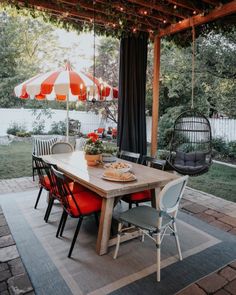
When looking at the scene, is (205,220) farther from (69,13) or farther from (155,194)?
(69,13)

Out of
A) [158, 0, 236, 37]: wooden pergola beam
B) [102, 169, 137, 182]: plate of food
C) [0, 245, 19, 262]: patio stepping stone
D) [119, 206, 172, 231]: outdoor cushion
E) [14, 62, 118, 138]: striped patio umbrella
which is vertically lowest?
[0, 245, 19, 262]: patio stepping stone

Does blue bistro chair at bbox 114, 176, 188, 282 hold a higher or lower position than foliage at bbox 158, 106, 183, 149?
lower

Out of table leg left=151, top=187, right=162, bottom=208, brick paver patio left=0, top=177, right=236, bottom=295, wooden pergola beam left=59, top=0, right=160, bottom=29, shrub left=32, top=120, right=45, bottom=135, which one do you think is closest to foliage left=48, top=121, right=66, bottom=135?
shrub left=32, top=120, right=45, bottom=135

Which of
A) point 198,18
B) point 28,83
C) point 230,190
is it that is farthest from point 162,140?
point 28,83

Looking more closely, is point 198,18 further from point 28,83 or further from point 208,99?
point 208,99

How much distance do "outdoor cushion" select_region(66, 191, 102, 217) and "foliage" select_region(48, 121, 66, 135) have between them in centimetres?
731

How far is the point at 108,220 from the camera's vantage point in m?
2.35

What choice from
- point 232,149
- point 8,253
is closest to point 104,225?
point 8,253

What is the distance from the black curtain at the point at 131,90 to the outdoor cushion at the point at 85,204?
2.29 m

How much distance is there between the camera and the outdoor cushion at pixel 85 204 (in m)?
2.37

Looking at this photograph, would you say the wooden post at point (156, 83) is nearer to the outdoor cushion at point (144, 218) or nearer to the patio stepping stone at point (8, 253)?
the outdoor cushion at point (144, 218)

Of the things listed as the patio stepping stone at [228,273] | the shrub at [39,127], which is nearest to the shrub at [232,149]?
the patio stepping stone at [228,273]

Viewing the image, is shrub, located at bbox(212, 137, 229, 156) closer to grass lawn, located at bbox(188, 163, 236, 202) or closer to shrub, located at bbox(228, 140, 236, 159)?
shrub, located at bbox(228, 140, 236, 159)

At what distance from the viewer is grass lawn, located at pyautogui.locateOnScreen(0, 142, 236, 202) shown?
4.29 metres
